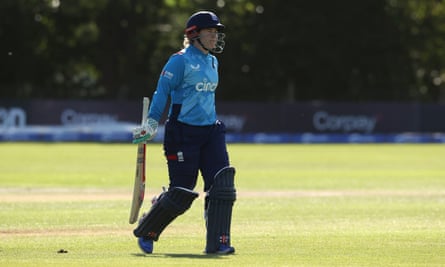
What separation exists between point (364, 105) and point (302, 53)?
673 centimetres

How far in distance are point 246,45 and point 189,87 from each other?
1775 inches

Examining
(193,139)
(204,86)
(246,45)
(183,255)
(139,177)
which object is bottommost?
(183,255)

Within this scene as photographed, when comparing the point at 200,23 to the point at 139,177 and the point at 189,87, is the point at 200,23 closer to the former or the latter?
the point at 189,87

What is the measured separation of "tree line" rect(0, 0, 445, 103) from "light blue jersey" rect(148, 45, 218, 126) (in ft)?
135

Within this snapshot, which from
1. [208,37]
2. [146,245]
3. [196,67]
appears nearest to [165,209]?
[146,245]

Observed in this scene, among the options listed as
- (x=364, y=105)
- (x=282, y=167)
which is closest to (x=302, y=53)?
(x=364, y=105)

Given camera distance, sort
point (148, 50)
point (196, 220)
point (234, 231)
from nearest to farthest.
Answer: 1. point (234, 231)
2. point (196, 220)
3. point (148, 50)

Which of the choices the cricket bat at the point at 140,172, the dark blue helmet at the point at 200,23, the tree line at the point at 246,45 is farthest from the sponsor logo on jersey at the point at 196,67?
the tree line at the point at 246,45

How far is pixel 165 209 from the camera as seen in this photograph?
9383 mm

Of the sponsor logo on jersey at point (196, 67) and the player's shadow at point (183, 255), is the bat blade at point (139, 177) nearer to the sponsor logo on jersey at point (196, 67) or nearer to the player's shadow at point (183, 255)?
the player's shadow at point (183, 255)

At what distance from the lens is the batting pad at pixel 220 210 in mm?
9305

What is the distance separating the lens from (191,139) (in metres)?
9.39

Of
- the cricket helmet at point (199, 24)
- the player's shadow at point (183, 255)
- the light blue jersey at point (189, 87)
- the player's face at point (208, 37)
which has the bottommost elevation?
the player's shadow at point (183, 255)

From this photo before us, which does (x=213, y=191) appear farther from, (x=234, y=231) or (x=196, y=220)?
(x=196, y=220)
